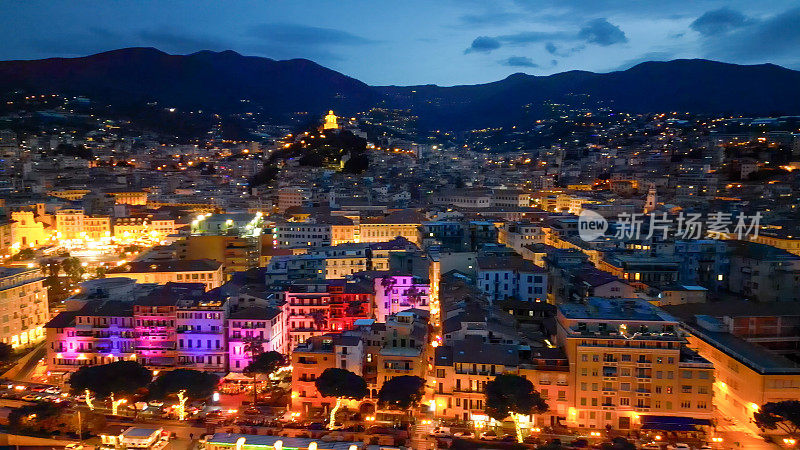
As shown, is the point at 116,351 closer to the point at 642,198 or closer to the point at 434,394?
the point at 434,394

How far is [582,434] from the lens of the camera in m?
19.1

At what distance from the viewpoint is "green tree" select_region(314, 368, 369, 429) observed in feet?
64.5

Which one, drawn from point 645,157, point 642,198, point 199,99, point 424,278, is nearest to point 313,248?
point 424,278

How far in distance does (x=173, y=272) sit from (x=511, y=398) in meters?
22.3

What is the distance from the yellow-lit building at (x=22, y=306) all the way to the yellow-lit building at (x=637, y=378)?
25.7 m

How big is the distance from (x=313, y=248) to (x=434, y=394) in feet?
59.8

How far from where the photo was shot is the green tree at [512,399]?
18.2 metres

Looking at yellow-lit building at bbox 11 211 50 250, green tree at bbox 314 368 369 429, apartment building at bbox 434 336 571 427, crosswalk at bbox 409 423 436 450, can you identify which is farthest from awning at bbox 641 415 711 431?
yellow-lit building at bbox 11 211 50 250

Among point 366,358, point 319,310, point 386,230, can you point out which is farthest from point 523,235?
point 366,358

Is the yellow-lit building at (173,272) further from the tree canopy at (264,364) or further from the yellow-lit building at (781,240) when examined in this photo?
the yellow-lit building at (781,240)

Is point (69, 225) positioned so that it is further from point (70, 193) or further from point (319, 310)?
point (319, 310)

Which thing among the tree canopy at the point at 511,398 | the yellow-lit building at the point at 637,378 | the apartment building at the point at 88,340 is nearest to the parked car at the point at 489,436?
the tree canopy at the point at 511,398
